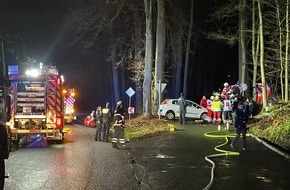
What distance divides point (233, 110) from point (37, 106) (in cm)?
803

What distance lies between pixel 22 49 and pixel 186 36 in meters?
35.8

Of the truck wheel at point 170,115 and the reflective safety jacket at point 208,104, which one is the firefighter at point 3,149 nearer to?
the reflective safety jacket at point 208,104

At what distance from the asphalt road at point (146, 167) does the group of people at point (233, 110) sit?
33.2 inches

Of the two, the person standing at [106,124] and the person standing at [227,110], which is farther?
the person standing at [227,110]

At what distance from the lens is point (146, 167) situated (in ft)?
41.6

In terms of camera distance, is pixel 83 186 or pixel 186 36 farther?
pixel 186 36

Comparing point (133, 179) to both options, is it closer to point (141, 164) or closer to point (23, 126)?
point (141, 164)

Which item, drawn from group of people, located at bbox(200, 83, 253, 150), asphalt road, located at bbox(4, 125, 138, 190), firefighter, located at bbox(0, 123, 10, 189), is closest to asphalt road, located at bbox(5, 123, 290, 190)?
asphalt road, located at bbox(4, 125, 138, 190)

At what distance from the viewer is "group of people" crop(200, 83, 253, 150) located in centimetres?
1598

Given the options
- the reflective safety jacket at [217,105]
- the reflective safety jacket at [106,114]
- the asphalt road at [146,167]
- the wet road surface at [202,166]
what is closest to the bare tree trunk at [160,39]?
the reflective safety jacket at [217,105]

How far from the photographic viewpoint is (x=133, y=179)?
1095 centimetres

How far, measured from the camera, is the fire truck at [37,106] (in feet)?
63.7

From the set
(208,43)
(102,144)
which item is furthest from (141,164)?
(208,43)

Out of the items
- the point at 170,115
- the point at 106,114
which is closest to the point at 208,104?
the point at 170,115
